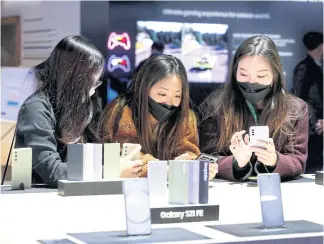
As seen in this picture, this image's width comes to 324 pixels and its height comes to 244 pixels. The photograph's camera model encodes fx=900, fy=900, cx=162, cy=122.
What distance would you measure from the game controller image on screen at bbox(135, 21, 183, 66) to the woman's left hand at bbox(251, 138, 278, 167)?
4.00m

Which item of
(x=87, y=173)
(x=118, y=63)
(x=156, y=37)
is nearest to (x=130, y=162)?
(x=87, y=173)

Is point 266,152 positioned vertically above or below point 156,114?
below

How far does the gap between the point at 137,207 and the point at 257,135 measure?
1527 mm

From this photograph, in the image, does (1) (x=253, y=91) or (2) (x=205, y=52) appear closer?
(1) (x=253, y=91)

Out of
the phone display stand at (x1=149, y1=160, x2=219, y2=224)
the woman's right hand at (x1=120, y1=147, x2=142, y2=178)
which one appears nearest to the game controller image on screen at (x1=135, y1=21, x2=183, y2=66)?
the woman's right hand at (x1=120, y1=147, x2=142, y2=178)

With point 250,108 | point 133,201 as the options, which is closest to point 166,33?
point 250,108

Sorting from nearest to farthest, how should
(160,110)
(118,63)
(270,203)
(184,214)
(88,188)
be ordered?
1. (270,203)
2. (184,214)
3. (88,188)
4. (160,110)
5. (118,63)

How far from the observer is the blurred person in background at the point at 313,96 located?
8.33 m

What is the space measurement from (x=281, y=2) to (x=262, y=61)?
4.53 metres

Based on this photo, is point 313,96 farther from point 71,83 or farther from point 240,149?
point 71,83

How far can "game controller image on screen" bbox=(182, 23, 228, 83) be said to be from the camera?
8492 mm

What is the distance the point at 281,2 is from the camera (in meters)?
9.01

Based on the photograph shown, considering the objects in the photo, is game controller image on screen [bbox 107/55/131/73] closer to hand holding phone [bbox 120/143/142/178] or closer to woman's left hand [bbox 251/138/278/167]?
woman's left hand [bbox 251/138/278/167]

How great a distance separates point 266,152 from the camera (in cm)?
434
